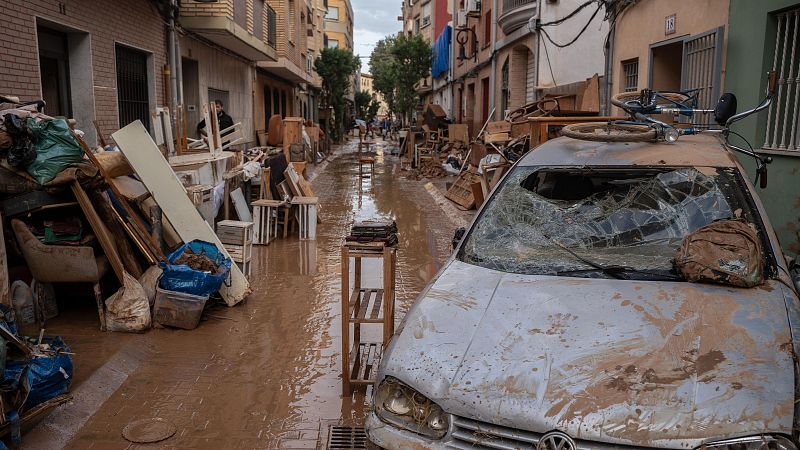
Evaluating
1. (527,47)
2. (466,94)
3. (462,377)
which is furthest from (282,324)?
(466,94)

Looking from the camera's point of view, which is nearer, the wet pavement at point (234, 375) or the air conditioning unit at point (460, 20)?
the wet pavement at point (234, 375)

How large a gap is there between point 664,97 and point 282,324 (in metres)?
4.23

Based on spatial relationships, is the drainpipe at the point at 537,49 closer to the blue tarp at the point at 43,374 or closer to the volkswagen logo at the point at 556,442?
the blue tarp at the point at 43,374

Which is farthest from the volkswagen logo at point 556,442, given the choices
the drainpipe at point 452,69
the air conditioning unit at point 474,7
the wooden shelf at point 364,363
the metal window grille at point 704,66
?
the drainpipe at point 452,69

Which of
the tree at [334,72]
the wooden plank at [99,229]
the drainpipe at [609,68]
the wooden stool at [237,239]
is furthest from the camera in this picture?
the tree at [334,72]

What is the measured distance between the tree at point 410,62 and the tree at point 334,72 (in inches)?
131

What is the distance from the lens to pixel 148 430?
3811mm

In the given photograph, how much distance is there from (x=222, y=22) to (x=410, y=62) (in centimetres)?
2558

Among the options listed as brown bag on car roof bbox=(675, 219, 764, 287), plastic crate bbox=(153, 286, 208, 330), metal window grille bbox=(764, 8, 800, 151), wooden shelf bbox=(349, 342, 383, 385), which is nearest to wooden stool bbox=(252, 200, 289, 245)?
plastic crate bbox=(153, 286, 208, 330)

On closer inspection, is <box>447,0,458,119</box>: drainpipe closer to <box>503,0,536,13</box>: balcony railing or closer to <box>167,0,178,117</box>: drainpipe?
<box>503,0,536,13</box>: balcony railing

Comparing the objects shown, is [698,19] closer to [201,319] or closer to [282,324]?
[282,324]

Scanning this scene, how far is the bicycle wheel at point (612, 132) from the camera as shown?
3.99m

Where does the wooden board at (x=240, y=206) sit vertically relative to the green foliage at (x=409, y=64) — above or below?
below

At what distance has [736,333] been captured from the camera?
2.50 metres
